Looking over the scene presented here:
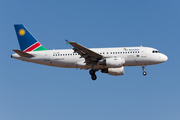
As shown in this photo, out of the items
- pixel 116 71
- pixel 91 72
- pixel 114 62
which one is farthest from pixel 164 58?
pixel 91 72

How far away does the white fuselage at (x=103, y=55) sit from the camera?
1516 inches

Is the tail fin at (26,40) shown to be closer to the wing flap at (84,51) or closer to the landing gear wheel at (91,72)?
the wing flap at (84,51)

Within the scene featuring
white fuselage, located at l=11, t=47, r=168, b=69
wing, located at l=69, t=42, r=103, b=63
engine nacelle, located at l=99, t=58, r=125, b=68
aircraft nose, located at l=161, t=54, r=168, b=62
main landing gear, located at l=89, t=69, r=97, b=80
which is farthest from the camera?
main landing gear, located at l=89, t=69, r=97, b=80

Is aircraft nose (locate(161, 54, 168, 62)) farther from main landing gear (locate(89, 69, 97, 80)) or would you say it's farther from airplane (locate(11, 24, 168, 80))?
main landing gear (locate(89, 69, 97, 80))

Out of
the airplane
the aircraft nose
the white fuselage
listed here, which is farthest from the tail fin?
the aircraft nose

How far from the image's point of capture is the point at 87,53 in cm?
3759

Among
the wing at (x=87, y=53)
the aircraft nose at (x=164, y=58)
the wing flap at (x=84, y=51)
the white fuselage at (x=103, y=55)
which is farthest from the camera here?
the aircraft nose at (x=164, y=58)

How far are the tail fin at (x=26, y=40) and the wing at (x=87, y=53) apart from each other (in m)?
7.24

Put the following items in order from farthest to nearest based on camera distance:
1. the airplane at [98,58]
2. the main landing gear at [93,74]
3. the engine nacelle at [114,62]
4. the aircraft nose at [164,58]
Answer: the main landing gear at [93,74]
the aircraft nose at [164,58]
the airplane at [98,58]
the engine nacelle at [114,62]

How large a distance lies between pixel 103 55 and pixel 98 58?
0.91 m

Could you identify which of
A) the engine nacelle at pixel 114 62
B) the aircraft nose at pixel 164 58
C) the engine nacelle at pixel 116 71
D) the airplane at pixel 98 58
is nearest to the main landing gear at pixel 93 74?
the airplane at pixel 98 58

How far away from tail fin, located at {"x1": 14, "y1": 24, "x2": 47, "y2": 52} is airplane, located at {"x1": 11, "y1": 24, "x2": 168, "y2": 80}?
2.23 ft

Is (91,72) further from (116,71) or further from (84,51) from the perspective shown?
(84,51)

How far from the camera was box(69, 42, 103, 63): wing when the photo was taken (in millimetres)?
A: 36250
